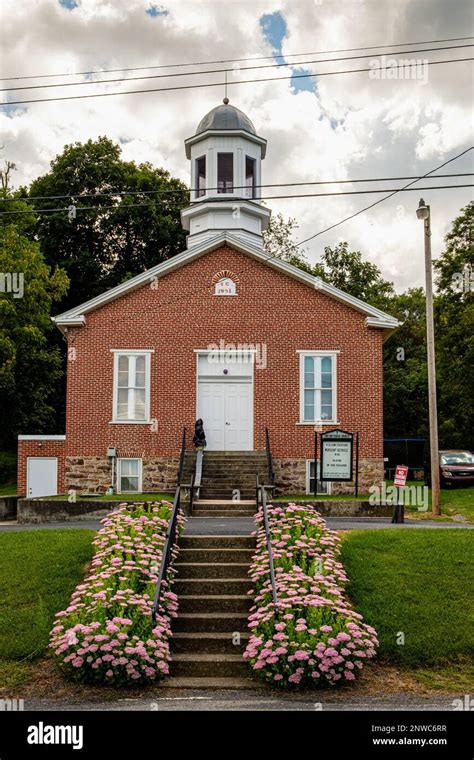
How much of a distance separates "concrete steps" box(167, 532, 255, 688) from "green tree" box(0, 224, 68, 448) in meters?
20.1

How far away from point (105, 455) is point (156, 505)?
10.2m

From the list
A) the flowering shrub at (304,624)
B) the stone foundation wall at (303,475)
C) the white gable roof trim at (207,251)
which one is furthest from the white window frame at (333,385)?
the flowering shrub at (304,624)

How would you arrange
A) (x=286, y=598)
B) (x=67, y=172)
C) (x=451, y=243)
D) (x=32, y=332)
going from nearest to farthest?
1. (x=286, y=598)
2. (x=32, y=332)
3. (x=451, y=243)
4. (x=67, y=172)

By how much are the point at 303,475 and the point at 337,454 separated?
3.10 metres

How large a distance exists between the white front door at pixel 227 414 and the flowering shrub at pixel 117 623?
39.2ft

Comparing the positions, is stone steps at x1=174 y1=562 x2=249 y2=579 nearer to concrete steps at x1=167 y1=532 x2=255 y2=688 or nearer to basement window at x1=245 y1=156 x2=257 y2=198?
concrete steps at x1=167 y1=532 x2=255 y2=688

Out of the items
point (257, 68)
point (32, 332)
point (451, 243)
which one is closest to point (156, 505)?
point (257, 68)

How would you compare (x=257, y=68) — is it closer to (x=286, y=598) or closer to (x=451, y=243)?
(x=286, y=598)

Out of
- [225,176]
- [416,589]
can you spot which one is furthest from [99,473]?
[416,589]

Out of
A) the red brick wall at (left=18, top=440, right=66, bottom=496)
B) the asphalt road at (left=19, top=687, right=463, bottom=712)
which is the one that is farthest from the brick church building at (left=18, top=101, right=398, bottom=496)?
the asphalt road at (left=19, top=687, right=463, bottom=712)

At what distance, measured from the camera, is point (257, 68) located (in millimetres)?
16812

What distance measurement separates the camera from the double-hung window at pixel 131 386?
23734 millimetres

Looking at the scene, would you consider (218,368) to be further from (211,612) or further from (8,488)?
(8,488)

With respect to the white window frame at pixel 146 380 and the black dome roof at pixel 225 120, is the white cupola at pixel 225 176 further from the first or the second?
the white window frame at pixel 146 380
